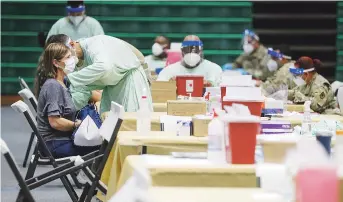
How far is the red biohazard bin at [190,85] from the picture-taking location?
7.76 metres

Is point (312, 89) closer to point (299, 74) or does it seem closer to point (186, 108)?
point (299, 74)

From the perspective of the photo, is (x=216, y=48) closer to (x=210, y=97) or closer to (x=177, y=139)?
(x=210, y=97)

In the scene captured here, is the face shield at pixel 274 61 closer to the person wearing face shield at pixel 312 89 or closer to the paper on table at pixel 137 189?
the person wearing face shield at pixel 312 89

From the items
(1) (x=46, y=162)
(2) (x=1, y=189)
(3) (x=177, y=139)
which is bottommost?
(2) (x=1, y=189)

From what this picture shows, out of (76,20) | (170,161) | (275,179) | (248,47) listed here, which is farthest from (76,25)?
(275,179)

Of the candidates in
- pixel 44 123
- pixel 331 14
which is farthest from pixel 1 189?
pixel 331 14

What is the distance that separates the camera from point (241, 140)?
3.81m

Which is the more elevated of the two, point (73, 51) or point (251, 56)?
point (73, 51)

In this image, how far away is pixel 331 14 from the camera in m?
14.8

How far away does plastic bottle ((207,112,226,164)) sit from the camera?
3912mm

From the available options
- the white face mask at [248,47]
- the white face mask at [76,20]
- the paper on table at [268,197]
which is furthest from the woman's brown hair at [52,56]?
the white face mask at [248,47]

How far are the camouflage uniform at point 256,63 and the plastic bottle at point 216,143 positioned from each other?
776cm

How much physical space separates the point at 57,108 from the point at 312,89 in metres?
3.20

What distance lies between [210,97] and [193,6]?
27.1 feet
